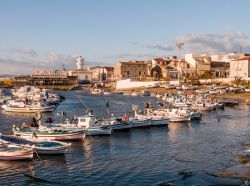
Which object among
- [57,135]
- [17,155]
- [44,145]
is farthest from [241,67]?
[17,155]

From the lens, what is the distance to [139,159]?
1224 inches

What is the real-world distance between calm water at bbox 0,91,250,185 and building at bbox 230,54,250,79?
90.3 meters

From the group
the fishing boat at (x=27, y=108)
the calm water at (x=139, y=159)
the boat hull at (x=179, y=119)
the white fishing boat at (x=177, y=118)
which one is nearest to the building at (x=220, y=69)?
the fishing boat at (x=27, y=108)

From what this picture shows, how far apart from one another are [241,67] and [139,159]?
11118 cm

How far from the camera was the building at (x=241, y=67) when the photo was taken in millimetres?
132250

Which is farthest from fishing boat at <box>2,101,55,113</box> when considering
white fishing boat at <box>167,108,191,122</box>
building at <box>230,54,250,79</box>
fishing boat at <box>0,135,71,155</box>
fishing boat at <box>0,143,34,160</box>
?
building at <box>230,54,250,79</box>

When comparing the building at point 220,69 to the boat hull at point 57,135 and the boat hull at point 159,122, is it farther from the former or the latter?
the boat hull at point 57,135

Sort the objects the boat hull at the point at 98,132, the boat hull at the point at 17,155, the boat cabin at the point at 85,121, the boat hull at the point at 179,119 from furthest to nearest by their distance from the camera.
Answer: the boat hull at the point at 179,119, the boat cabin at the point at 85,121, the boat hull at the point at 98,132, the boat hull at the point at 17,155

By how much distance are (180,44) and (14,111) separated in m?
71.0

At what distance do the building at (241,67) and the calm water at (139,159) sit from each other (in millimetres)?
90337

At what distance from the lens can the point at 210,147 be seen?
3606 cm

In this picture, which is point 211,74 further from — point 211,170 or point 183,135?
point 211,170

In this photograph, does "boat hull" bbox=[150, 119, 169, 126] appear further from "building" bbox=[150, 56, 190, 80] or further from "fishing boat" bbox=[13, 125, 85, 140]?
"building" bbox=[150, 56, 190, 80]

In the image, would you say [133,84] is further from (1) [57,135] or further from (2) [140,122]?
(1) [57,135]
